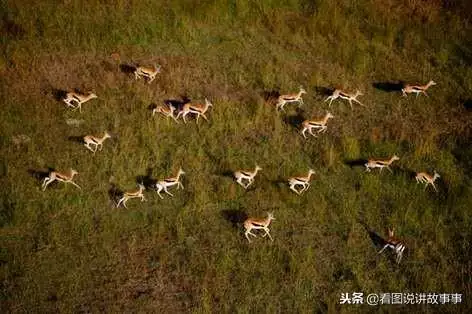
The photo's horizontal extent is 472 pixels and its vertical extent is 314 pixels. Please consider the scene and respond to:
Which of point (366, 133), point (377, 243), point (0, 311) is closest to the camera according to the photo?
point (0, 311)

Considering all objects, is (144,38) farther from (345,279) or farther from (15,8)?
(345,279)

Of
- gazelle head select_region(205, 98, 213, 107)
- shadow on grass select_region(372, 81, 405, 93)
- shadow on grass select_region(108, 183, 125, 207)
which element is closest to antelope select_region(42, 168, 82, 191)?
shadow on grass select_region(108, 183, 125, 207)

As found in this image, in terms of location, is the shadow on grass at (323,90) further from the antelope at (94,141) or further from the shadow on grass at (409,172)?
the antelope at (94,141)

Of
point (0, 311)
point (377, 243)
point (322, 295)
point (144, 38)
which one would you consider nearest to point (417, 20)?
point (144, 38)

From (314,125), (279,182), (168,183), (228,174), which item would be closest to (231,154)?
(228,174)

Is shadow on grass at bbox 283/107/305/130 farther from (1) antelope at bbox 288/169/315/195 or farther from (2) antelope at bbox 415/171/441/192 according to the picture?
(2) antelope at bbox 415/171/441/192

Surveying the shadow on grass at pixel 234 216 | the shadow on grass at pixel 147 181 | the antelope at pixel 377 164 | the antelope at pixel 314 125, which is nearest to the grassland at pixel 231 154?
the shadow on grass at pixel 234 216

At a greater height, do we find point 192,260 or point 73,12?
point 73,12
